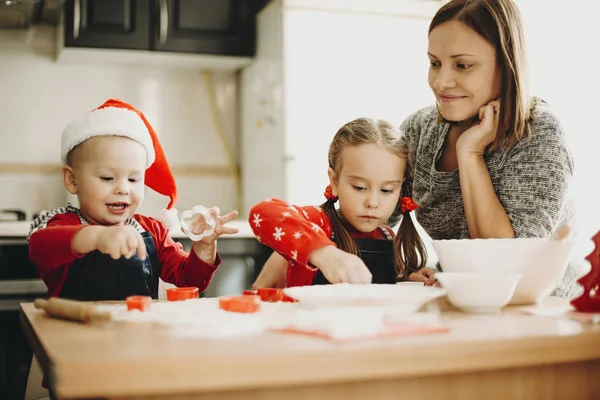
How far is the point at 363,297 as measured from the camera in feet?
3.26

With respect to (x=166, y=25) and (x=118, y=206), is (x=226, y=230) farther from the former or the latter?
(x=166, y=25)

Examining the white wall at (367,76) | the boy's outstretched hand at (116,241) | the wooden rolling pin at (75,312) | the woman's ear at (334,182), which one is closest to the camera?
the wooden rolling pin at (75,312)

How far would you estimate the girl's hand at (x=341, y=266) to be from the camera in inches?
42.2

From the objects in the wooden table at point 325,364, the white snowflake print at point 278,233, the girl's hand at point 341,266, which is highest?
the white snowflake print at point 278,233

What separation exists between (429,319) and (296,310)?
0.65ft

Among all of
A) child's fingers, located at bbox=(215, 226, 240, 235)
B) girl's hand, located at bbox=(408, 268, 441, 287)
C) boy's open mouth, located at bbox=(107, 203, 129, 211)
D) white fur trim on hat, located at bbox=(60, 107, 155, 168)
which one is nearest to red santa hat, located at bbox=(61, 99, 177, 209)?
white fur trim on hat, located at bbox=(60, 107, 155, 168)

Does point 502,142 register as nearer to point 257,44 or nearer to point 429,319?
point 429,319

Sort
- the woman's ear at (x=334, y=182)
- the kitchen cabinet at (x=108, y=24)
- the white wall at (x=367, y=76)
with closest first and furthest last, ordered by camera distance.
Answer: the woman's ear at (x=334, y=182)
the white wall at (x=367, y=76)
the kitchen cabinet at (x=108, y=24)

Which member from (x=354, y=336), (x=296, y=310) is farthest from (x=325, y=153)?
(x=354, y=336)

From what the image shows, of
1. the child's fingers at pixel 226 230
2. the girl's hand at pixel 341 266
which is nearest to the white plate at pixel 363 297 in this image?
the girl's hand at pixel 341 266

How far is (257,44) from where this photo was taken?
10.4ft

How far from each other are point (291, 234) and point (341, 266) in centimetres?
17

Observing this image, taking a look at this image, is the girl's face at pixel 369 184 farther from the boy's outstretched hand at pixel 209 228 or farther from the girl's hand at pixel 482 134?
the boy's outstretched hand at pixel 209 228

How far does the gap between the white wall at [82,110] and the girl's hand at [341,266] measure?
2.20 metres
